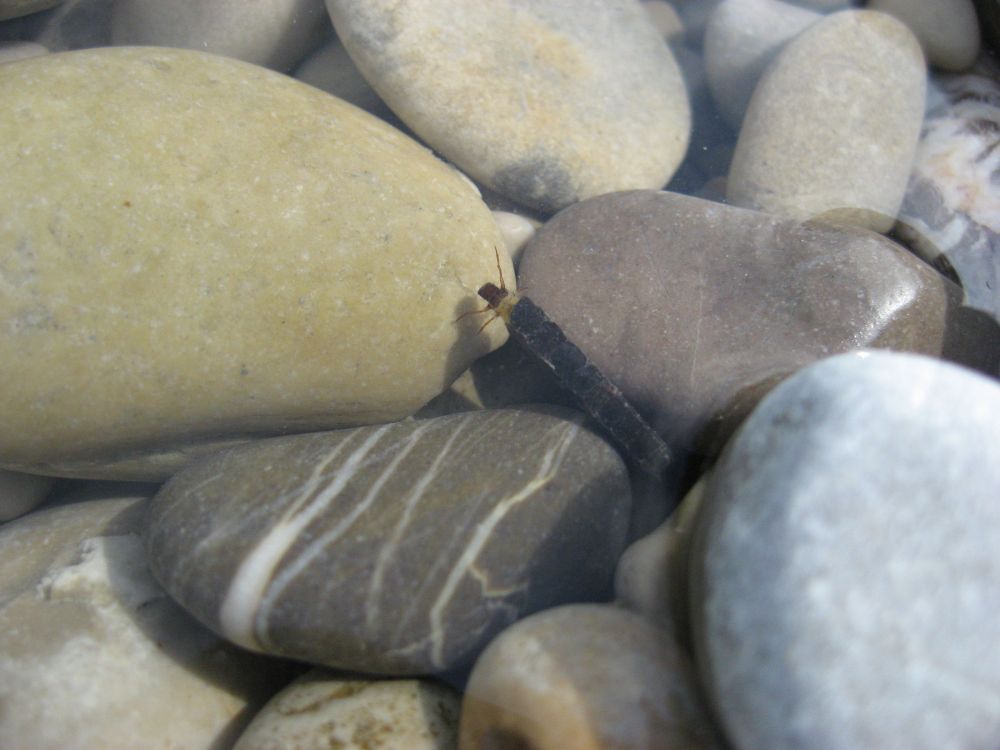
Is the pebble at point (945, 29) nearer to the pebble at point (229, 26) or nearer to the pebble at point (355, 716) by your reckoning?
the pebble at point (229, 26)

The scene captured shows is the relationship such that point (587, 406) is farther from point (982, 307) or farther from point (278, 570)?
point (982, 307)

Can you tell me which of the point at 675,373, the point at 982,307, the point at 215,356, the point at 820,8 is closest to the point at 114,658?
the point at 215,356

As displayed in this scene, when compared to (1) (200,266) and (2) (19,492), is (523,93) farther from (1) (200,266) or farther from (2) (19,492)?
(2) (19,492)

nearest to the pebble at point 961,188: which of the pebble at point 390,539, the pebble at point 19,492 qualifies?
the pebble at point 390,539

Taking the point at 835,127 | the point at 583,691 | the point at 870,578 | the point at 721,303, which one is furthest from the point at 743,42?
the point at 583,691

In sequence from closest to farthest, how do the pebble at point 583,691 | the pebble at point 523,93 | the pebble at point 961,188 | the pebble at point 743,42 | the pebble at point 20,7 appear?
the pebble at point 583,691, the pebble at point 961,188, the pebble at point 523,93, the pebble at point 20,7, the pebble at point 743,42

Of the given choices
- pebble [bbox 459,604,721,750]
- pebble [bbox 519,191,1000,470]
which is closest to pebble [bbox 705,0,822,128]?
pebble [bbox 519,191,1000,470]

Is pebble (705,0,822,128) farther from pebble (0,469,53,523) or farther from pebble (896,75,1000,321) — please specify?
pebble (0,469,53,523)
